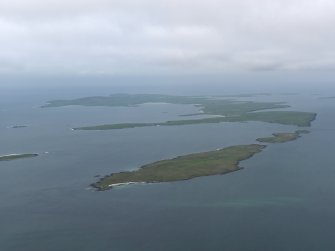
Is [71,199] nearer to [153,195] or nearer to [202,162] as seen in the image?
[153,195]

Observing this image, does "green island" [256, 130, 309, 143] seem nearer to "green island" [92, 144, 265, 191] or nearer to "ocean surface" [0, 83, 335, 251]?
"ocean surface" [0, 83, 335, 251]

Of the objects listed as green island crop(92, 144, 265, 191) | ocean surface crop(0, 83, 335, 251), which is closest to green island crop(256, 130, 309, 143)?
ocean surface crop(0, 83, 335, 251)

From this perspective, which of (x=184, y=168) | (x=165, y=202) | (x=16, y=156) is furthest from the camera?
(x=16, y=156)

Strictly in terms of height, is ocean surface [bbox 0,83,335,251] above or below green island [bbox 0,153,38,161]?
below

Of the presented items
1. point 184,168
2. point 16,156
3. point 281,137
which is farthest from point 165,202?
point 281,137

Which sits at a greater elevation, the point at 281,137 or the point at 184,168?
the point at 281,137

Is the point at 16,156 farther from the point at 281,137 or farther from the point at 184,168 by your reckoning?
the point at 281,137

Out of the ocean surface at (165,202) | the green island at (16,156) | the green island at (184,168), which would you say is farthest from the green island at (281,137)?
the green island at (16,156)
